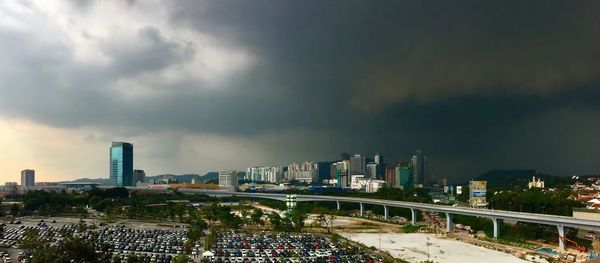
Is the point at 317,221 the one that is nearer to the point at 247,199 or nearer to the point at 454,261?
the point at 454,261

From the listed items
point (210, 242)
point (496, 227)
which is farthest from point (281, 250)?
point (496, 227)

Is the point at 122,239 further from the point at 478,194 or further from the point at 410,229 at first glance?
the point at 478,194

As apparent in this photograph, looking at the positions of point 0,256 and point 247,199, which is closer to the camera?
point 0,256

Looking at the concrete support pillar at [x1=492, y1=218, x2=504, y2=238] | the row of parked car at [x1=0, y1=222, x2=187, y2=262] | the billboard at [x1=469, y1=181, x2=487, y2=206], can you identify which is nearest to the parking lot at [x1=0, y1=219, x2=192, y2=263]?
the row of parked car at [x1=0, y1=222, x2=187, y2=262]

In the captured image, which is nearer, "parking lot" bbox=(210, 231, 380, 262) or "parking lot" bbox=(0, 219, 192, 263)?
"parking lot" bbox=(0, 219, 192, 263)

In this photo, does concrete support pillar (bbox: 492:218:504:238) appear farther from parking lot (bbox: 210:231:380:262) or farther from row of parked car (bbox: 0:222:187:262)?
row of parked car (bbox: 0:222:187:262)

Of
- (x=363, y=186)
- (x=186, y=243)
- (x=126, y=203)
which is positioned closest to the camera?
(x=186, y=243)

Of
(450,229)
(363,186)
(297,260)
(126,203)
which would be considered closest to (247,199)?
(126,203)
